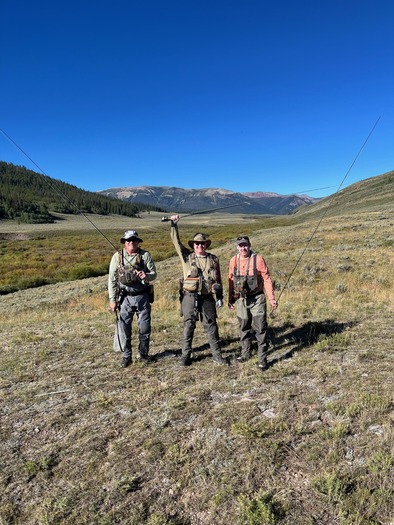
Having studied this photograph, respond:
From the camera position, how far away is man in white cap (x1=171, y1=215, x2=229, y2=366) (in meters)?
6.98

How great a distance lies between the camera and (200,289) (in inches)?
274

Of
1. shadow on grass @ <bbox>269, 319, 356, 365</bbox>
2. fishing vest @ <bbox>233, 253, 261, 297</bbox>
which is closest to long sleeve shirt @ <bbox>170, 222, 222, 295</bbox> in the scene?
fishing vest @ <bbox>233, 253, 261, 297</bbox>

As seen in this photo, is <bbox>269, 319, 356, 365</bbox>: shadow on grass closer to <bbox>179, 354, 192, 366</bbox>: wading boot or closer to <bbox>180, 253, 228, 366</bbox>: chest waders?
<bbox>180, 253, 228, 366</bbox>: chest waders

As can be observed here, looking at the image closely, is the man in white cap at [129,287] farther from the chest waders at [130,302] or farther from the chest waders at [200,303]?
the chest waders at [200,303]

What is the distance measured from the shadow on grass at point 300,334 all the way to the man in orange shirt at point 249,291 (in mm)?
825

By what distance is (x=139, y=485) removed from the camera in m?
3.91

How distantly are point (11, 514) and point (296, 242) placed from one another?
27.9 m

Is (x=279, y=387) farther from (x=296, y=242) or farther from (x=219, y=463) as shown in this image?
(x=296, y=242)

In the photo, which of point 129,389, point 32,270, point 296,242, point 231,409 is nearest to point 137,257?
point 129,389

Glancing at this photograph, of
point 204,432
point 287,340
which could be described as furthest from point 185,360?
point 287,340

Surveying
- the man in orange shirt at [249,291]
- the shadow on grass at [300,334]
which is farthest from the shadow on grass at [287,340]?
the man in orange shirt at [249,291]

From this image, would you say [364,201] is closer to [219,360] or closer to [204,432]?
[219,360]

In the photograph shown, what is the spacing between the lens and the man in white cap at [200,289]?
6.98m

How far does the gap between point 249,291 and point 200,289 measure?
3.44 feet
